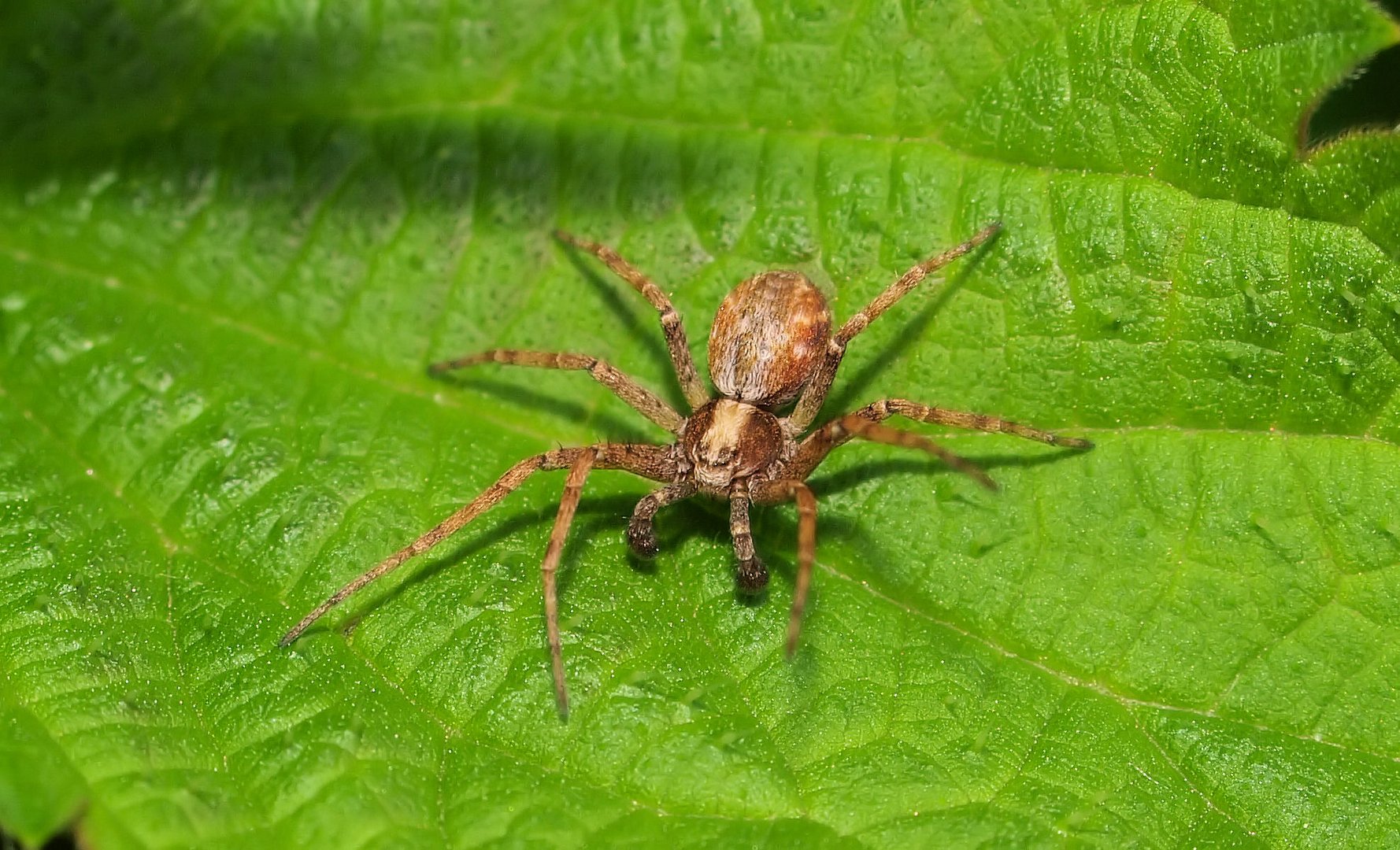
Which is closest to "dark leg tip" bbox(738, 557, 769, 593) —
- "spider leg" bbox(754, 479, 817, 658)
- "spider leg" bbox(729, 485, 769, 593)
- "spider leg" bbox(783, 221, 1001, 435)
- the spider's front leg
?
"spider leg" bbox(729, 485, 769, 593)

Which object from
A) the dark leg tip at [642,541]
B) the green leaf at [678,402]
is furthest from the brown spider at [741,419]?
the green leaf at [678,402]

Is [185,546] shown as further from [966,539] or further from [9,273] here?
[966,539]

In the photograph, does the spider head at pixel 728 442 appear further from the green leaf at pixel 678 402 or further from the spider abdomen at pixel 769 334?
the green leaf at pixel 678 402

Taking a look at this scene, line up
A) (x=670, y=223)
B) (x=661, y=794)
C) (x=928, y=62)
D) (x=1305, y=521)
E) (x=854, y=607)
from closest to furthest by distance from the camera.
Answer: (x=661, y=794)
(x=1305, y=521)
(x=854, y=607)
(x=928, y=62)
(x=670, y=223)

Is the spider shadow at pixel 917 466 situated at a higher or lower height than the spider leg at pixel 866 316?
lower

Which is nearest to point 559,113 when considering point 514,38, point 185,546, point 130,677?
point 514,38
